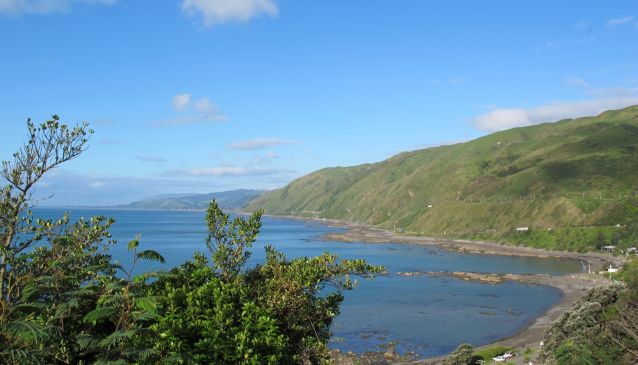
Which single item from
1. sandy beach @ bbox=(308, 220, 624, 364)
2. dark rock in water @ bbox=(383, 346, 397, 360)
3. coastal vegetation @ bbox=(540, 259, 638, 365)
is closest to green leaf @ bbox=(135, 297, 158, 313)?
coastal vegetation @ bbox=(540, 259, 638, 365)

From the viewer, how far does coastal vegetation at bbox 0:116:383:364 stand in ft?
35.2

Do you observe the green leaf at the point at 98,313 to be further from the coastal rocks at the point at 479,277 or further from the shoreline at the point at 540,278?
the coastal rocks at the point at 479,277

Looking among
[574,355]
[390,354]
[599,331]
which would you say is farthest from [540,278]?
[574,355]

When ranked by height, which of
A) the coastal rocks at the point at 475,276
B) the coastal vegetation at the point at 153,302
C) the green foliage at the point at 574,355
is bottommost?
the coastal rocks at the point at 475,276

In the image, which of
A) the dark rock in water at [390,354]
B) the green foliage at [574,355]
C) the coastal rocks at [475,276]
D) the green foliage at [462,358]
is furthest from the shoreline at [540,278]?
the green foliage at [574,355]

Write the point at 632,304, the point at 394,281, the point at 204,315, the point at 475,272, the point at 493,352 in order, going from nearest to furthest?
the point at 204,315 → the point at 632,304 → the point at 493,352 → the point at 394,281 → the point at 475,272

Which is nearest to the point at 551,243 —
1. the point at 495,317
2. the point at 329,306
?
the point at 495,317

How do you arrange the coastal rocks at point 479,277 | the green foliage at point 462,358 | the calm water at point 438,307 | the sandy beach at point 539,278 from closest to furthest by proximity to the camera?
1. the green foliage at point 462,358
2. the sandy beach at point 539,278
3. the calm water at point 438,307
4. the coastal rocks at point 479,277

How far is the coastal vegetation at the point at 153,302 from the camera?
10.7 metres

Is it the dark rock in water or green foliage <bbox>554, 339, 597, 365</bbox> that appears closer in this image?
green foliage <bbox>554, 339, 597, 365</bbox>

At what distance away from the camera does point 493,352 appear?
54.8 meters

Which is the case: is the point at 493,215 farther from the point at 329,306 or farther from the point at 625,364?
the point at 329,306

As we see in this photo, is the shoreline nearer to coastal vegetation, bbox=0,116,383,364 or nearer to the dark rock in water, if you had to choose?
the dark rock in water

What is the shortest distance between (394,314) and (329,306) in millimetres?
66564
